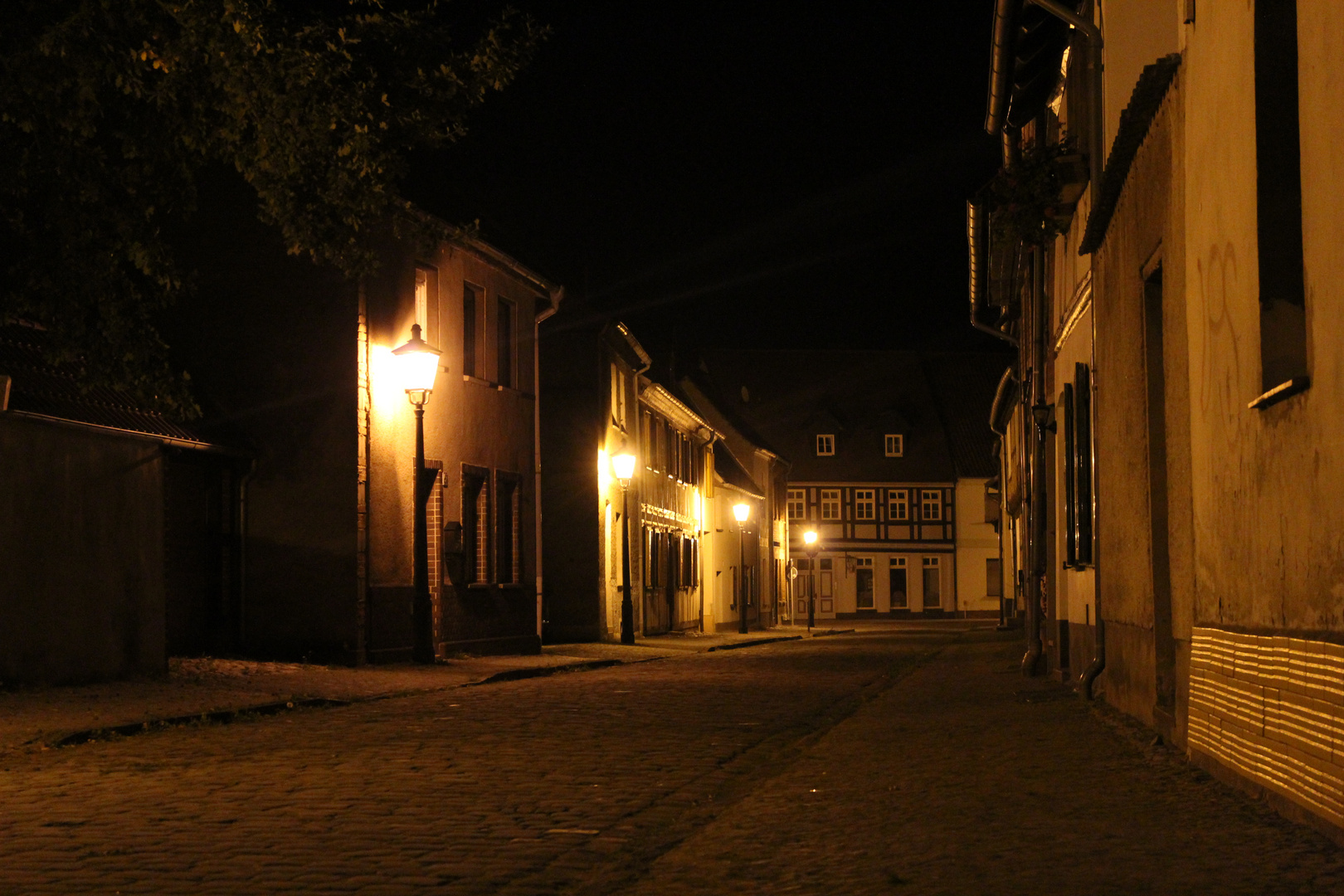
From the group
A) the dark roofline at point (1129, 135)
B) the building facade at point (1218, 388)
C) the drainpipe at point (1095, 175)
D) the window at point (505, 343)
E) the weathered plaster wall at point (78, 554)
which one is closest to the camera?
the building facade at point (1218, 388)

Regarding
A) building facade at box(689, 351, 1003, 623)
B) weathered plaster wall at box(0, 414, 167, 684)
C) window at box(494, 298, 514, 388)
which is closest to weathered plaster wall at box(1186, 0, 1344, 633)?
weathered plaster wall at box(0, 414, 167, 684)

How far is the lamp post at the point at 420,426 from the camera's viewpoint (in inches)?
775

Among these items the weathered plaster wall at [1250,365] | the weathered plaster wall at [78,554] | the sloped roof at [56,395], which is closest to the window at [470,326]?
the sloped roof at [56,395]

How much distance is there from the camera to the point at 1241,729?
7.48 m

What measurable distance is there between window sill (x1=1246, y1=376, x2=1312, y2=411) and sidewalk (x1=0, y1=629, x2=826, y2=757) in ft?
25.1

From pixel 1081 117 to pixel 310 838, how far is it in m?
10.2

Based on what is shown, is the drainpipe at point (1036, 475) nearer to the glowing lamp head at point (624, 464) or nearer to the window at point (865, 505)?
the glowing lamp head at point (624, 464)

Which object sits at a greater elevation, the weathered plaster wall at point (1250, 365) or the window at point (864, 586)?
the weathered plaster wall at point (1250, 365)

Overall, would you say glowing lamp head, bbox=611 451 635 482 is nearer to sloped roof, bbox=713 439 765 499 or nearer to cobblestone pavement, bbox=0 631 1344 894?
cobblestone pavement, bbox=0 631 1344 894

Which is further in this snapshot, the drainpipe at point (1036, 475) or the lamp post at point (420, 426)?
the lamp post at point (420, 426)

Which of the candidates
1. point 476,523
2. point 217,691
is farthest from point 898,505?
point 217,691

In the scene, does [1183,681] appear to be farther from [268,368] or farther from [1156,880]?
[268,368]

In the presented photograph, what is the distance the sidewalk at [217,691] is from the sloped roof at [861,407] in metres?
51.2

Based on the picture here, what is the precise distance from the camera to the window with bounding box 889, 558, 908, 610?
73.3m
